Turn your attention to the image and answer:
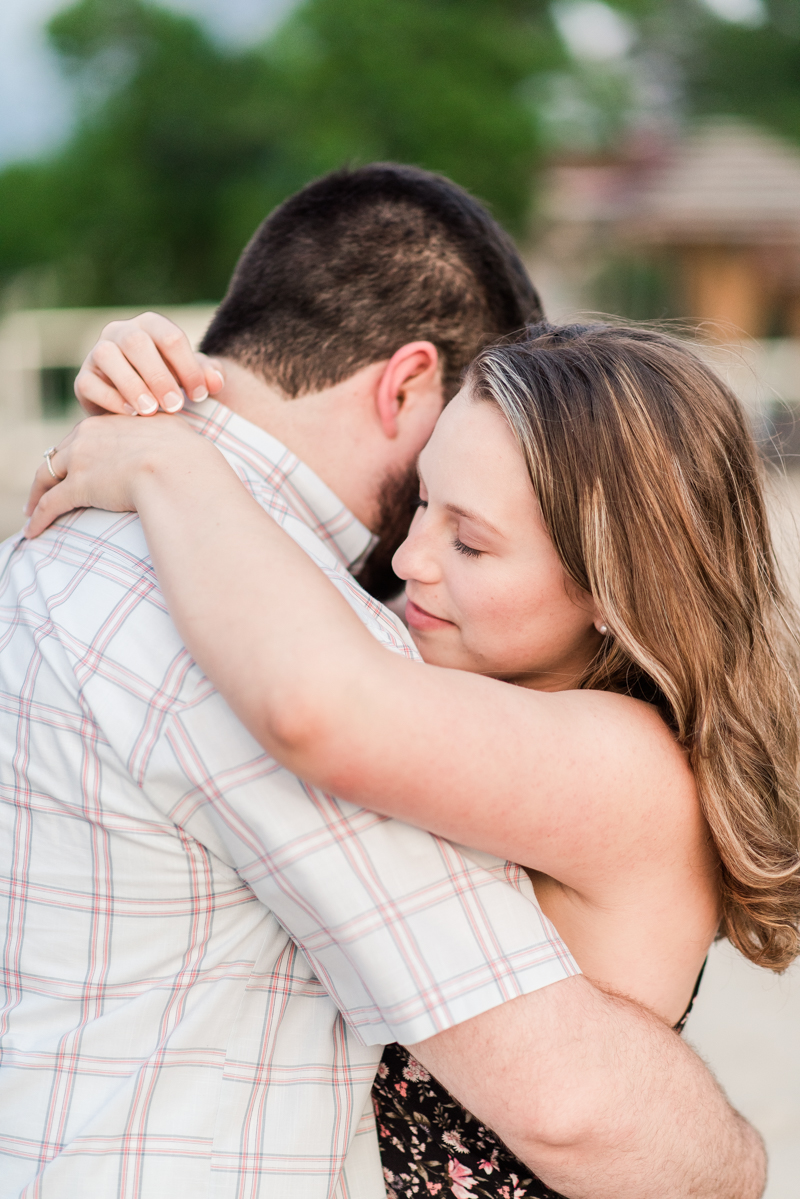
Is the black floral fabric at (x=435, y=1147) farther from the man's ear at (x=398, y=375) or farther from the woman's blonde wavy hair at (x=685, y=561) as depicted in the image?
the man's ear at (x=398, y=375)

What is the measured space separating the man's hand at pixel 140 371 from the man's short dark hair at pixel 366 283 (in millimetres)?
374

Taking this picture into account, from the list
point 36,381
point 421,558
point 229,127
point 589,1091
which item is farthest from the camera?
point 229,127

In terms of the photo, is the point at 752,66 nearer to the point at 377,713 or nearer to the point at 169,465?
the point at 169,465

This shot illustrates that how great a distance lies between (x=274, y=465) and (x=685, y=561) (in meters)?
0.79

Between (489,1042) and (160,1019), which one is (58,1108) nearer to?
(160,1019)

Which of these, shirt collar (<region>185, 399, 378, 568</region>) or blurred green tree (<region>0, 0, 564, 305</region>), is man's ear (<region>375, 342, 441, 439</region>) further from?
blurred green tree (<region>0, 0, 564, 305</region>)

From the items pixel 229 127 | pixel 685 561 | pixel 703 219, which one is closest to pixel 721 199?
pixel 703 219

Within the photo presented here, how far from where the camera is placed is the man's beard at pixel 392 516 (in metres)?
2.38

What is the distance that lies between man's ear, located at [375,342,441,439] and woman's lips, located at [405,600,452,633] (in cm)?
56

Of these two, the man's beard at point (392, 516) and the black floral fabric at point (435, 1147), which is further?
the man's beard at point (392, 516)

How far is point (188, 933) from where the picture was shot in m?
1.48

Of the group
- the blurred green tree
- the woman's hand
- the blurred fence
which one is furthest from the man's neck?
the blurred green tree

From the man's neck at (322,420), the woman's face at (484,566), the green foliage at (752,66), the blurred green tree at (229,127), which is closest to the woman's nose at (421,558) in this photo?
the woman's face at (484,566)

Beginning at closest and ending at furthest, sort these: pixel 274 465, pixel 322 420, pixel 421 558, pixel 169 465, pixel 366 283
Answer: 1. pixel 169 465
2. pixel 421 558
3. pixel 274 465
4. pixel 322 420
5. pixel 366 283
